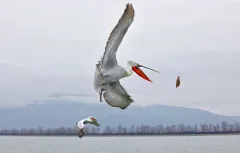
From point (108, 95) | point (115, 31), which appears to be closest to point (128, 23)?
point (115, 31)

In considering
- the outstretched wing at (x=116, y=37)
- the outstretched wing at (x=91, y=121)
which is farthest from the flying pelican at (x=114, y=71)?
the outstretched wing at (x=91, y=121)

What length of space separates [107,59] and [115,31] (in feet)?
2.11

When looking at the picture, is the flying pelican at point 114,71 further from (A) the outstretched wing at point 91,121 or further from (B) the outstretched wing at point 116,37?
(A) the outstretched wing at point 91,121

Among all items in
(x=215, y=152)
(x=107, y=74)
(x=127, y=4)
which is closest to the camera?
(x=127, y=4)

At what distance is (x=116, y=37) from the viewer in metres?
9.83

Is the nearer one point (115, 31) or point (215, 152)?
point (115, 31)

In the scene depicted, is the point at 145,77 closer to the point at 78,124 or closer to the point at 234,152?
the point at 78,124

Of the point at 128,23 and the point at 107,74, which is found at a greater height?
the point at 128,23

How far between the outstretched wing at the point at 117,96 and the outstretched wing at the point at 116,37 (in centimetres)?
55

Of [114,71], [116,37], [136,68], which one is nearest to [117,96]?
[114,71]

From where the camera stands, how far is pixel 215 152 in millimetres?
100125

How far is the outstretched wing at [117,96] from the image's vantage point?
10172 mm

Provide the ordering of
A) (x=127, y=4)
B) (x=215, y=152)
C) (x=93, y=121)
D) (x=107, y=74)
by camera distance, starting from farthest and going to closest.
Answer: (x=215, y=152) < (x=93, y=121) < (x=107, y=74) < (x=127, y=4)

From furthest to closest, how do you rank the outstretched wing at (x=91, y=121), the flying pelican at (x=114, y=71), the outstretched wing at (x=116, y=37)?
1. the outstretched wing at (x=91, y=121)
2. the flying pelican at (x=114, y=71)
3. the outstretched wing at (x=116, y=37)
